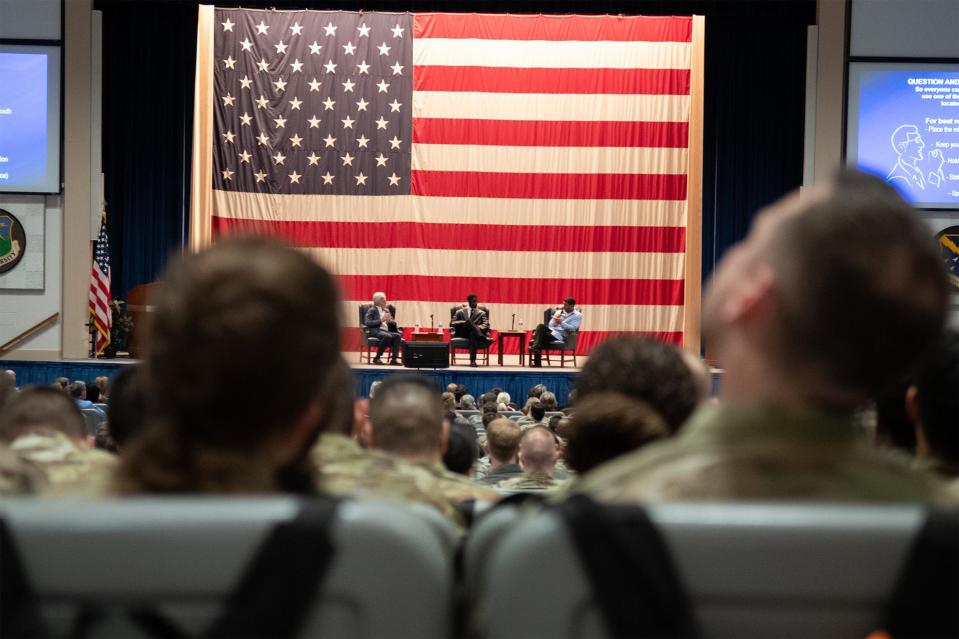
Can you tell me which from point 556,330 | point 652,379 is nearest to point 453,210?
point 556,330

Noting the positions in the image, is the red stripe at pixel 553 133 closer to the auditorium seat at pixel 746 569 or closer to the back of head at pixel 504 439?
the back of head at pixel 504 439

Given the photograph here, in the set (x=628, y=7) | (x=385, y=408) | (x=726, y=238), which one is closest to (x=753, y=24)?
(x=628, y=7)

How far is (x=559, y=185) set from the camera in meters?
12.6

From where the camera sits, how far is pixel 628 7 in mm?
13375

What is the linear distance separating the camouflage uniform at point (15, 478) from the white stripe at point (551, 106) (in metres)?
11.8

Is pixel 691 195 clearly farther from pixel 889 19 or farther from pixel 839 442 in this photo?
pixel 839 442

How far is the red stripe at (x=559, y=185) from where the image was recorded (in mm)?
12570

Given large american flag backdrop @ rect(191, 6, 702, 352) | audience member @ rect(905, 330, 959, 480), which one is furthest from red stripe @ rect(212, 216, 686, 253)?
audience member @ rect(905, 330, 959, 480)

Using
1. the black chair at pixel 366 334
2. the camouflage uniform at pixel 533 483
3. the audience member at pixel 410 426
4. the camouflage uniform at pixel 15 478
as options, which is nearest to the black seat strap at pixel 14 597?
the camouflage uniform at pixel 15 478

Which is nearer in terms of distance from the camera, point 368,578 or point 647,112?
point 368,578

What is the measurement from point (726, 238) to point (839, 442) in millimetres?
13691

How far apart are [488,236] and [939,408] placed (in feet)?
37.7

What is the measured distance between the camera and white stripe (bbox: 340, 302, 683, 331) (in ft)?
41.5

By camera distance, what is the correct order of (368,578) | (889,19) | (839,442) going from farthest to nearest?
(889,19), (839,442), (368,578)
